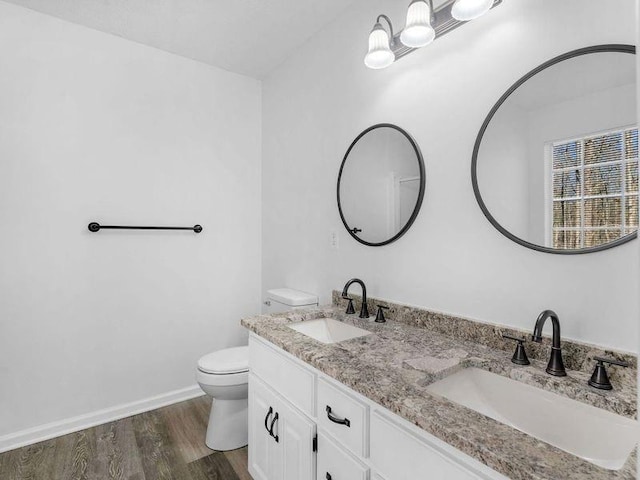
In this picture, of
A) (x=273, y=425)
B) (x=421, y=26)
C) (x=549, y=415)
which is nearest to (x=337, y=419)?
(x=273, y=425)

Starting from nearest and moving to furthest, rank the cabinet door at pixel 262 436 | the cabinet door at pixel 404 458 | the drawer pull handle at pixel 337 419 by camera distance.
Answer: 1. the cabinet door at pixel 404 458
2. the drawer pull handle at pixel 337 419
3. the cabinet door at pixel 262 436

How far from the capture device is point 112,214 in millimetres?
2273

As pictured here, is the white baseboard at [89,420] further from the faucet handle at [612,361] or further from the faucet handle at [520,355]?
the faucet handle at [612,361]

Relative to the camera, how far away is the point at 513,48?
47.9 inches

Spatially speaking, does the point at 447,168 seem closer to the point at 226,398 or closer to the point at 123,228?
the point at 226,398

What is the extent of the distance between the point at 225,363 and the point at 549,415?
1.60 meters

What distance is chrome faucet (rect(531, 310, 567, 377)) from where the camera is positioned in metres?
1.00

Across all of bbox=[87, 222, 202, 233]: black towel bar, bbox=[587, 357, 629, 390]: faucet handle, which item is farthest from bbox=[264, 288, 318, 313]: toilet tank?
bbox=[587, 357, 629, 390]: faucet handle

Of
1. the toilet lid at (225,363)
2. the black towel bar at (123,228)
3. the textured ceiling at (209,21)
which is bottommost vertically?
the toilet lid at (225,363)

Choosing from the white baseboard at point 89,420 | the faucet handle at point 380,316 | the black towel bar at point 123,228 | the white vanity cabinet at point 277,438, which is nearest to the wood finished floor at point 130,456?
the white baseboard at point 89,420

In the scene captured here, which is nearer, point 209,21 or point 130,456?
point 130,456

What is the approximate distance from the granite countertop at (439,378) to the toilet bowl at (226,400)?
0.54 meters

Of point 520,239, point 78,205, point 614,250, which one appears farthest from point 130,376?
point 614,250

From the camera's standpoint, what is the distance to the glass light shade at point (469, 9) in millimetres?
1185
